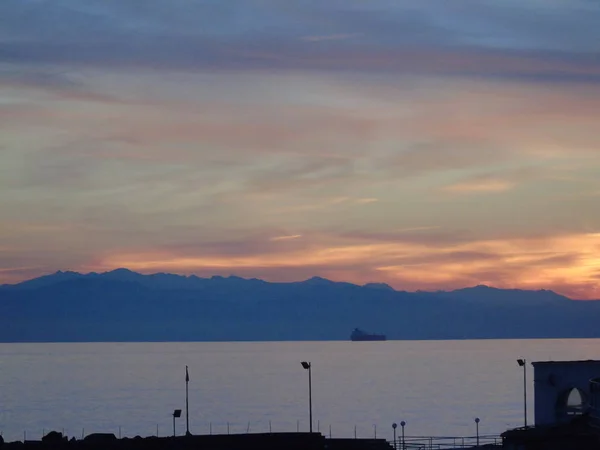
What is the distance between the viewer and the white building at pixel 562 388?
71.4 meters

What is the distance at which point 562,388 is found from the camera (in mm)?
72750

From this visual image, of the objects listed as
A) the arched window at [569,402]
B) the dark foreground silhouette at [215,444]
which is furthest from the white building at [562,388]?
the dark foreground silhouette at [215,444]

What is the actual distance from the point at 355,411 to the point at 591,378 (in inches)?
4854

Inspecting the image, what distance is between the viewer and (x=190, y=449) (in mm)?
74125

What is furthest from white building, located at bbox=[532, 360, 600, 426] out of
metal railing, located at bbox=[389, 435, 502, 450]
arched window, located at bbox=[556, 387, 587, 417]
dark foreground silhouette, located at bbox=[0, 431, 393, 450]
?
dark foreground silhouette, located at bbox=[0, 431, 393, 450]

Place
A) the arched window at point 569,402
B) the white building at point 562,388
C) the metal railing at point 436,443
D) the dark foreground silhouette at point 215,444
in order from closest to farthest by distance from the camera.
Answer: the white building at point 562,388 < the arched window at point 569,402 < the dark foreground silhouette at point 215,444 < the metal railing at point 436,443

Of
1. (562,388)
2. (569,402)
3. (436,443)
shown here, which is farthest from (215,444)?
(436,443)

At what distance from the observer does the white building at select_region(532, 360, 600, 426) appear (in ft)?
234

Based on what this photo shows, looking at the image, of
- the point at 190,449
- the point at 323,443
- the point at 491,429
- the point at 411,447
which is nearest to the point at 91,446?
the point at 190,449

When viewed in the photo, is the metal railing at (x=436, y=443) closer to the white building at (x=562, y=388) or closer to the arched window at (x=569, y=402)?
the white building at (x=562, y=388)

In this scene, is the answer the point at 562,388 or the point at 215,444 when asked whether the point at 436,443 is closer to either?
the point at 562,388

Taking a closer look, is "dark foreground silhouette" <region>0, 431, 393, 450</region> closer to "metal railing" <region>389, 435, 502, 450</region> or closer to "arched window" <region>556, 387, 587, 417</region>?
"metal railing" <region>389, 435, 502, 450</region>

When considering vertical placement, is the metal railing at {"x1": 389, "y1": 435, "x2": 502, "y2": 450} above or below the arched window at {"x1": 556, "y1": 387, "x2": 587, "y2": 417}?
below

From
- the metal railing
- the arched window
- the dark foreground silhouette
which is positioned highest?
the arched window
